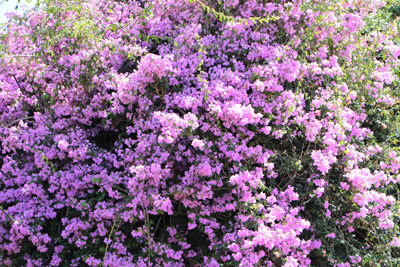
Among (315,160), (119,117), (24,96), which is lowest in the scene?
(24,96)

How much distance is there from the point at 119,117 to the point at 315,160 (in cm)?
189

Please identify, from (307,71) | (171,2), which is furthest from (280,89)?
(171,2)

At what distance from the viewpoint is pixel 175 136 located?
3.35m

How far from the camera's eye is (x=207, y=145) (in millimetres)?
3477

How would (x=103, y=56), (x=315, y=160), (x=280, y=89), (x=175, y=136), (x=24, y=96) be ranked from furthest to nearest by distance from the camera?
(x=24, y=96), (x=103, y=56), (x=280, y=89), (x=315, y=160), (x=175, y=136)

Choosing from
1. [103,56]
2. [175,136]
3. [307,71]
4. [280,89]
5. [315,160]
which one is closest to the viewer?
[175,136]

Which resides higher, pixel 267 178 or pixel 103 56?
pixel 103 56

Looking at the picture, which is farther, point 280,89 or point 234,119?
point 280,89

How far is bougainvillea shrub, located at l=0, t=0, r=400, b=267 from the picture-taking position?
3.42 meters

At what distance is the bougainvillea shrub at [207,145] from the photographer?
3.42m

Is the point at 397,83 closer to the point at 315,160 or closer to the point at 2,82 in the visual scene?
the point at 315,160

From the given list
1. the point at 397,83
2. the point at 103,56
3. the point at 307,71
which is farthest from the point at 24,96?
the point at 397,83

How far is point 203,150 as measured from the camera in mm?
3516

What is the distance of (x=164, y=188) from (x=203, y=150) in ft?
1.51
